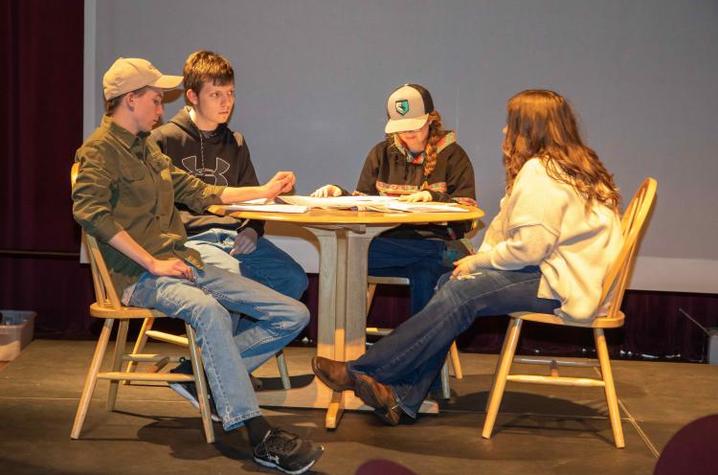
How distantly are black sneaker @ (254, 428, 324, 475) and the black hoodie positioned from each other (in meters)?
0.91

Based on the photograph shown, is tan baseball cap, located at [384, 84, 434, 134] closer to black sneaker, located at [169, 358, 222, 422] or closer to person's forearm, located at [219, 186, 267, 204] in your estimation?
person's forearm, located at [219, 186, 267, 204]

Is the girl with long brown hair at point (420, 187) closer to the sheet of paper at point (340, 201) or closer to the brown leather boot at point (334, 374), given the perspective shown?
the sheet of paper at point (340, 201)

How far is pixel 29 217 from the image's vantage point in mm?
4777

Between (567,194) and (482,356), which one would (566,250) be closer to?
(567,194)

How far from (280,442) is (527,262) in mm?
913

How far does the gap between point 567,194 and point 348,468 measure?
3.36 feet

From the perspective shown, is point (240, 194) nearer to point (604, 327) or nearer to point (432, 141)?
point (432, 141)

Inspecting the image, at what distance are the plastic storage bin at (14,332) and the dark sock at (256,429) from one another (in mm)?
1781

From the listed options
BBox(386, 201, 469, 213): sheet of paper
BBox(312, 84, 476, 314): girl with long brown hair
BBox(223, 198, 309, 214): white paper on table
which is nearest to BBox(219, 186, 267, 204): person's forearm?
BBox(223, 198, 309, 214): white paper on table

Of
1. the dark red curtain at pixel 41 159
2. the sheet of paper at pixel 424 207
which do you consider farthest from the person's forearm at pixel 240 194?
the dark red curtain at pixel 41 159

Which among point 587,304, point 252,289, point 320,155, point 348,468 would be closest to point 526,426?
point 587,304

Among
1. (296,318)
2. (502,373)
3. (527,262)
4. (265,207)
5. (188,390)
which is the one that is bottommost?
(188,390)

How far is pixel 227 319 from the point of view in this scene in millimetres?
2994

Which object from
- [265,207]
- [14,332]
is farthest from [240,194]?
[14,332]
